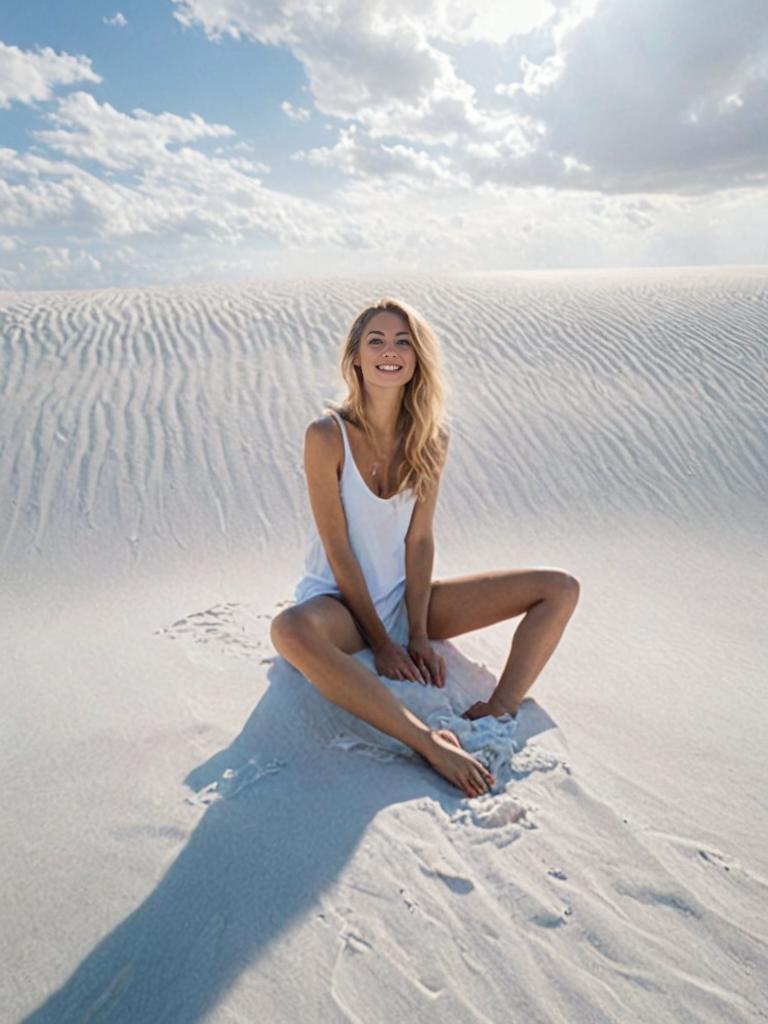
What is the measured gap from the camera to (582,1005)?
5.02 feet

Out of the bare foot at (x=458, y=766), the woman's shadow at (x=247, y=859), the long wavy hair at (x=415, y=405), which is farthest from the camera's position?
the long wavy hair at (x=415, y=405)

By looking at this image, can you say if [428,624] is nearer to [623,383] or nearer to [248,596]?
[248,596]

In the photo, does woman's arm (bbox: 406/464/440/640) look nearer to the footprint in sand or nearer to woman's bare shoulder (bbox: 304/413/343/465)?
woman's bare shoulder (bbox: 304/413/343/465)

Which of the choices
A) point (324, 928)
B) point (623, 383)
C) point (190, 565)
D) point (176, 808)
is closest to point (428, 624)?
point (176, 808)

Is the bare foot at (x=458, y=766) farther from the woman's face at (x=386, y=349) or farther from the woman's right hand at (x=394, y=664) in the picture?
the woman's face at (x=386, y=349)

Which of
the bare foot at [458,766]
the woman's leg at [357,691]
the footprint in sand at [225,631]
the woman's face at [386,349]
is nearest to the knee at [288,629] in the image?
the woman's leg at [357,691]

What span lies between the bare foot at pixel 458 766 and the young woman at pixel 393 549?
39 cm

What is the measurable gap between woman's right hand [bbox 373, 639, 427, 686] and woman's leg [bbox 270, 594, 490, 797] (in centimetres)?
20

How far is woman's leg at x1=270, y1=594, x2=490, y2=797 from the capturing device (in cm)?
219

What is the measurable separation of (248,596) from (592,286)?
343 inches

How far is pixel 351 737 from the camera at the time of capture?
8.16 feet

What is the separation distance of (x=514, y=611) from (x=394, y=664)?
1.71ft

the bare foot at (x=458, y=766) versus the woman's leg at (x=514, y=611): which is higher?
the woman's leg at (x=514, y=611)

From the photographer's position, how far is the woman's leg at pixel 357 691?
2193 mm
